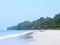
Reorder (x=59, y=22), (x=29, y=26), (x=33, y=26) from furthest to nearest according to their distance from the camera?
(x=29, y=26), (x=33, y=26), (x=59, y=22)

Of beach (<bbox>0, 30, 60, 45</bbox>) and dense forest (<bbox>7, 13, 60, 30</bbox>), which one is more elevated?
dense forest (<bbox>7, 13, 60, 30</bbox>)

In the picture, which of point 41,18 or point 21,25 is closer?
point 41,18

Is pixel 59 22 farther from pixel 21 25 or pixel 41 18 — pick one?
pixel 21 25

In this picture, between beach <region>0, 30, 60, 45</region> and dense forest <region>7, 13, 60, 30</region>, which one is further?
dense forest <region>7, 13, 60, 30</region>

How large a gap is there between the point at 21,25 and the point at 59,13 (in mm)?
66395

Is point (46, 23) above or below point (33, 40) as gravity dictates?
above

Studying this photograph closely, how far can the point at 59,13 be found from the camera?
10450 cm

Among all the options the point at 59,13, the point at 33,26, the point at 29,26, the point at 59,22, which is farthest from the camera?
the point at 29,26

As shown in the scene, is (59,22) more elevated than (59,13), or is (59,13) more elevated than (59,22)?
(59,13)

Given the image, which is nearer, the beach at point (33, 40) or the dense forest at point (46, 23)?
the beach at point (33, 40)

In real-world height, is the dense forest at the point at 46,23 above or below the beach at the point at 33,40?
above

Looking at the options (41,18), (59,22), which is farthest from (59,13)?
(41,18)

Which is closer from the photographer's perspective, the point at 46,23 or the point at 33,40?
the point at 33,40

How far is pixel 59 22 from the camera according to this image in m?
86.8
